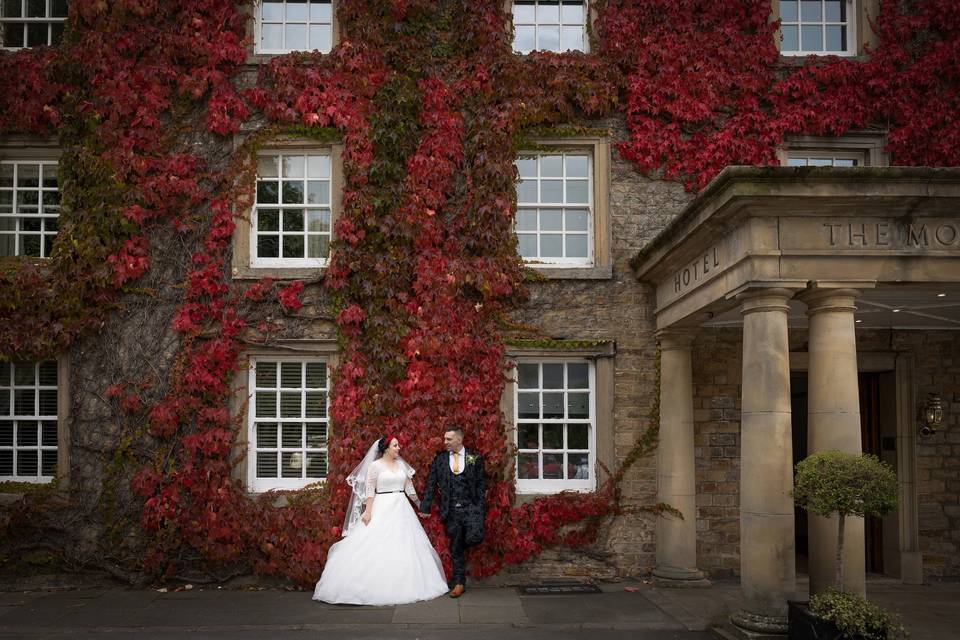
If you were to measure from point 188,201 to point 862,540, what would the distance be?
881cm

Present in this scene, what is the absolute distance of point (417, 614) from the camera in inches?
369

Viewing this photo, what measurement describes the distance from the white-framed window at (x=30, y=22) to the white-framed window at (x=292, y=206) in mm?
3386

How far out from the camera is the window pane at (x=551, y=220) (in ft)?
39.4

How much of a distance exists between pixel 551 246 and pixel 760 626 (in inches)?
227

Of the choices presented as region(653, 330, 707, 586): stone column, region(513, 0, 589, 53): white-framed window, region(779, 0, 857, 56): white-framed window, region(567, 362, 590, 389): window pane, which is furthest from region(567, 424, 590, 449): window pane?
region(779, 0, 857, 56): white-framed window

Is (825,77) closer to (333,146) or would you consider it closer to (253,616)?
(333,146)

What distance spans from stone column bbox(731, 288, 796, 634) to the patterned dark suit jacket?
349 centimetres

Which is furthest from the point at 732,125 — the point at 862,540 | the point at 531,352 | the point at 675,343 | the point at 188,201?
the point at 188,201

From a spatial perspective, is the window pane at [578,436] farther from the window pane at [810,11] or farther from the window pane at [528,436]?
the window pane at [810,11]

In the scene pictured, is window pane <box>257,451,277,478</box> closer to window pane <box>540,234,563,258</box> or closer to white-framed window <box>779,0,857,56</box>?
window pane <box>540,234,563,258</box>

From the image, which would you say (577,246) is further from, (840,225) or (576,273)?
(840,225)

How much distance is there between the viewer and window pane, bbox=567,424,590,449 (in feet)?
38.7

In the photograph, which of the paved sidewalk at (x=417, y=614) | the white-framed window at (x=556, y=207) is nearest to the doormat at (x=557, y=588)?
the paved sidewalk at (x=417, y=614)

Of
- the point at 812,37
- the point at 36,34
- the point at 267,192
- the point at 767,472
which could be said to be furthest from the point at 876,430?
the point at 36,34
